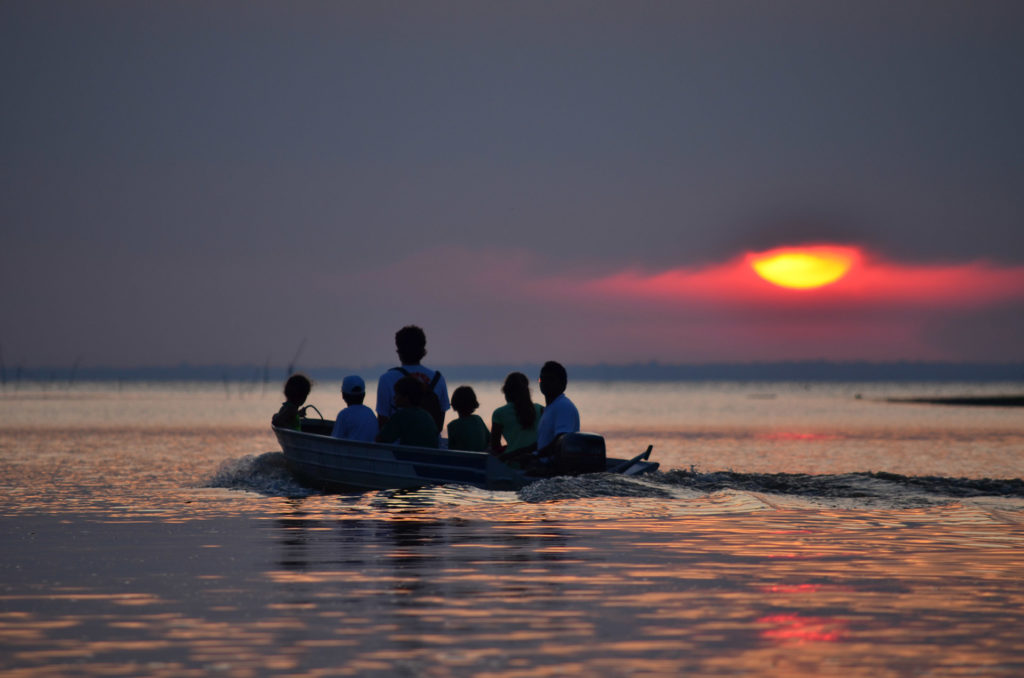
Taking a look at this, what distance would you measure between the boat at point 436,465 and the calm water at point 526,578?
30 centimetres

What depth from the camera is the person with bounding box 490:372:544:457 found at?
65.3ft

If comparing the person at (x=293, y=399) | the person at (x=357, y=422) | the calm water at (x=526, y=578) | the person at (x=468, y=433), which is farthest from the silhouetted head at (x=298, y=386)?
the person at (x=468, y=433)

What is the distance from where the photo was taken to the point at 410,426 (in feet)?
65.0

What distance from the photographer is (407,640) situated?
28.7 ft

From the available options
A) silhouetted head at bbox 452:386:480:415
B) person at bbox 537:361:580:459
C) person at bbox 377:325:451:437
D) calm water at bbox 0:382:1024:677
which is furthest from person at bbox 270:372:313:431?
person at bbox 537:361:580:459

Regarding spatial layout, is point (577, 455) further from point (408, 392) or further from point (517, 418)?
point (408, 392)

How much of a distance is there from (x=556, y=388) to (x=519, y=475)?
1.74 m

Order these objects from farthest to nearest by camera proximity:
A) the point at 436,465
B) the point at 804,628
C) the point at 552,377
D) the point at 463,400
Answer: the point at 463,400
the point at 436,465
the point at 552,377
the point at 804,628

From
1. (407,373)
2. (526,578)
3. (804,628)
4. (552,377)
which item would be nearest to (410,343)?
(407,373)

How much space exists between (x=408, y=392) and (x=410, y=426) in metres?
0.84

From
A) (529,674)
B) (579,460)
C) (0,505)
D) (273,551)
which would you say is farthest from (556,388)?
(529,674)

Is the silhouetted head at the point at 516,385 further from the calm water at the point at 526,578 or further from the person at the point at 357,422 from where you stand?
the person at the point at 357,422

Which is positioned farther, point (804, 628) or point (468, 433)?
point (468, 433)

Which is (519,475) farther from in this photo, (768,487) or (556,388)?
(768,487)
